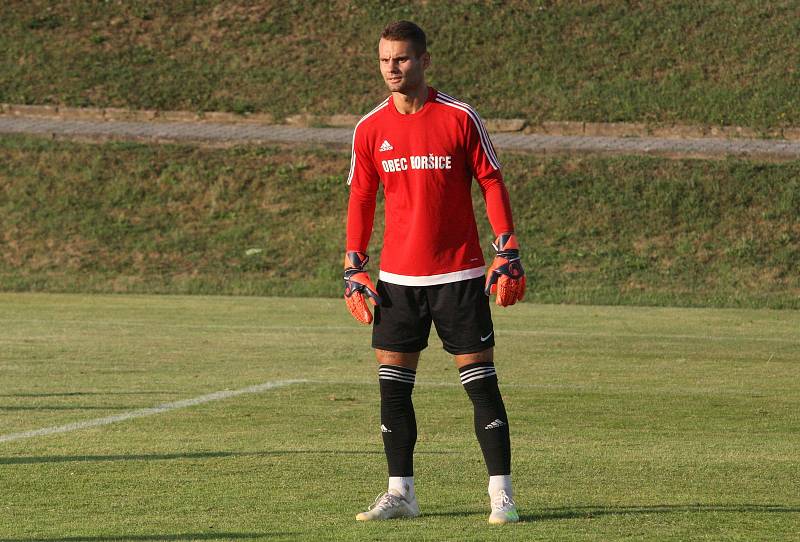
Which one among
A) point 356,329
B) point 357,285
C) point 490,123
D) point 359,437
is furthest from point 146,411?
point 490,123

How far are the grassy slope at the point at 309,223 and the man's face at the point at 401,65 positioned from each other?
1833 centimetres

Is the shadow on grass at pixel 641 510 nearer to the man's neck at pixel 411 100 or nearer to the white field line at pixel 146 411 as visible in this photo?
the man's neck at pixel 411 100

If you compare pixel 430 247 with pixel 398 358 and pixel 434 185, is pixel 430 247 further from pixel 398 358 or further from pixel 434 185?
pixel 398 358

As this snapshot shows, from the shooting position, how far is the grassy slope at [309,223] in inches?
1014

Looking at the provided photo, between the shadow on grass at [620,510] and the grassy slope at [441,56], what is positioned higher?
the grassy slope at [441,56]

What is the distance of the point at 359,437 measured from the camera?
9.28 meters

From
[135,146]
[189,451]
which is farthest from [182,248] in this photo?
[189,451]

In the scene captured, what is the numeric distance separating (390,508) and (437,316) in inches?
34.9

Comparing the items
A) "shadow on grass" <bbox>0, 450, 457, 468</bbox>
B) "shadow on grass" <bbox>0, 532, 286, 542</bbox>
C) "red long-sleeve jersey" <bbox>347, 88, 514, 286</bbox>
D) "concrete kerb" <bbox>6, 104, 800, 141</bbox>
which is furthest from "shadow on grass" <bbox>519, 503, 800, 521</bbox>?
"concrete kerb" <bbox>6, 104, 800, 141</bbox>

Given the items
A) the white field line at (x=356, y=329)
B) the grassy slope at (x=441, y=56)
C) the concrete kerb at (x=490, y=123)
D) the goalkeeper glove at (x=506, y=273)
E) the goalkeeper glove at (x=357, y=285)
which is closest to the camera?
the goalkeeper glove at (x=506, y=273)

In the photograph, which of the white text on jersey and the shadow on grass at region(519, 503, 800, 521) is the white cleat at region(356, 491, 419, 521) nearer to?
the shadow on grass at region(519, 503, 800, 521)

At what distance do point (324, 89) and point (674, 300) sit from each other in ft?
46.4

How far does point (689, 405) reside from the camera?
11320 mm

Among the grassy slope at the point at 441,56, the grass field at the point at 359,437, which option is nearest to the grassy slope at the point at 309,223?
the grassy slope at the point at 441,56
